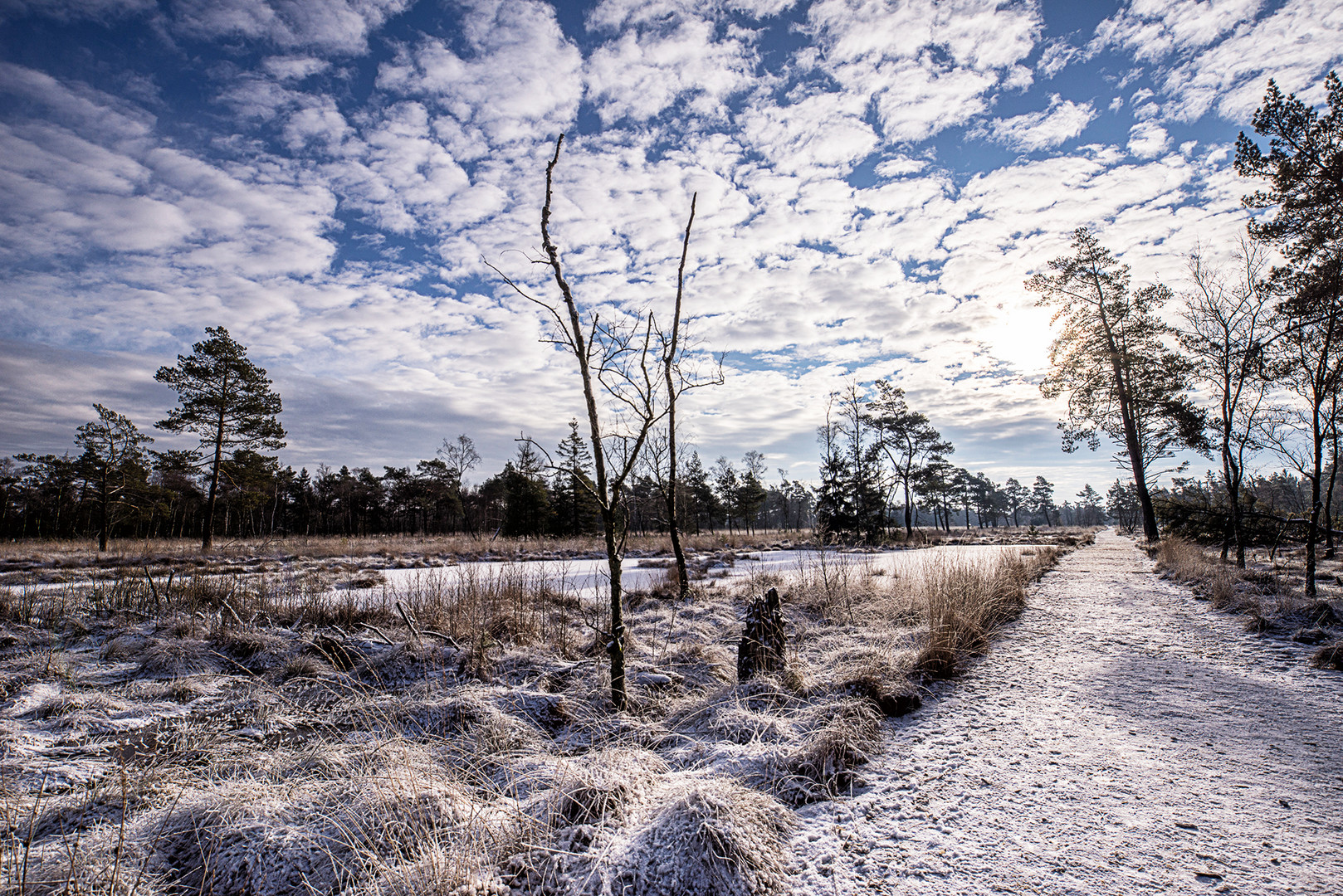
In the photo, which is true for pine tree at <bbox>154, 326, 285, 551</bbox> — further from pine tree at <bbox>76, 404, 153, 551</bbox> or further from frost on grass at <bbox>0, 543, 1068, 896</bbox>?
frost on grass at <bbox>0, 543, 1068, 896</bbox>

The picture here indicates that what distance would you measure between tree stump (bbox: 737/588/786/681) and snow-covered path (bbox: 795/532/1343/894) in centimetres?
101

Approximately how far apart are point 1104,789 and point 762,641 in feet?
7.08

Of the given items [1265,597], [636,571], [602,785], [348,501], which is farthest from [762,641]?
[348,501]

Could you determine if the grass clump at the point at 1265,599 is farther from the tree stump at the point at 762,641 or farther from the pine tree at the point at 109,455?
the pine tree at the point at 109,455

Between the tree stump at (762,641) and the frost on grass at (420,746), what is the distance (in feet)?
0.57

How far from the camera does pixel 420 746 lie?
2.70 meters

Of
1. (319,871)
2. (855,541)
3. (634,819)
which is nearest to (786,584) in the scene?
(634,819)

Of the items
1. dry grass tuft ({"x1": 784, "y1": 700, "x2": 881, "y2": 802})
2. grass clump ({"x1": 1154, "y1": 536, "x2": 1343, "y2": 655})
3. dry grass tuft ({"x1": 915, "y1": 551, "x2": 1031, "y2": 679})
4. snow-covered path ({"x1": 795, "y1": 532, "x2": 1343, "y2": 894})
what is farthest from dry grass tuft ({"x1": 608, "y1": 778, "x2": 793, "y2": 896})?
grass clump ({"x1": 1154, "y1": 536, "x2": 1343, "y2": 655})

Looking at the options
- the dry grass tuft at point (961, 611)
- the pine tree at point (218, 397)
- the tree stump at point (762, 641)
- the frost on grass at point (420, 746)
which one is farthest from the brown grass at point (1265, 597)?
the pine tree at point (218, 397)

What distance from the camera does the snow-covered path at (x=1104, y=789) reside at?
1812mm

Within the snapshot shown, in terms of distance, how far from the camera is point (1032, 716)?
329 centimetres

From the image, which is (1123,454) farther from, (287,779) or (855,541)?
(287,779)

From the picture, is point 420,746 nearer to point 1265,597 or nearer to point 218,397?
point 1265,597

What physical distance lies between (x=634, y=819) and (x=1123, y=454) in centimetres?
2439
